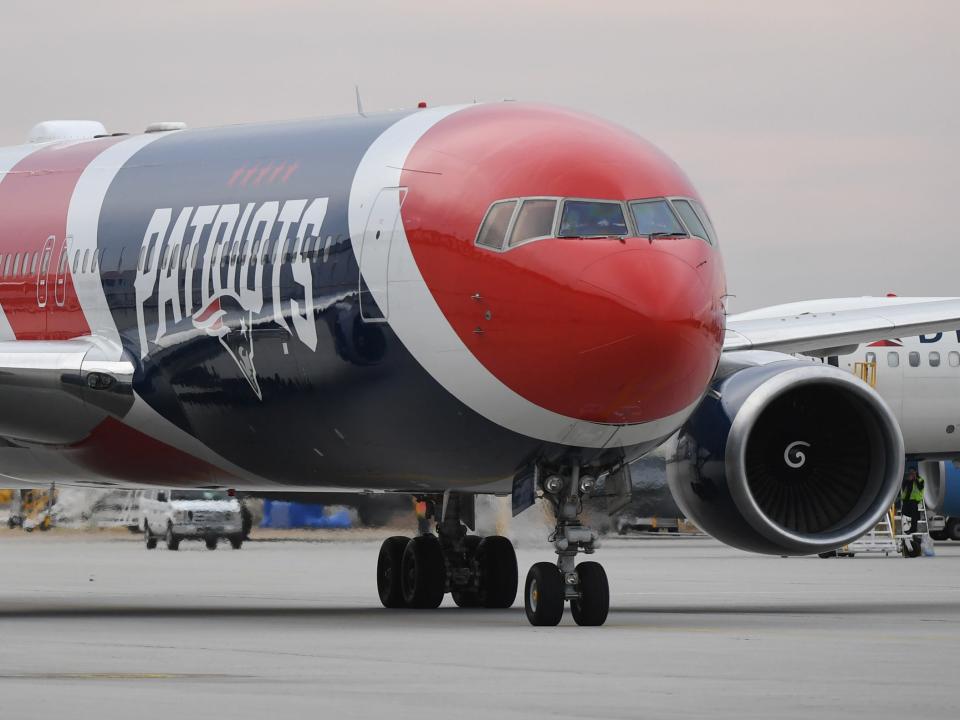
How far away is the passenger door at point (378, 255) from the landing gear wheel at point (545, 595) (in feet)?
8.28

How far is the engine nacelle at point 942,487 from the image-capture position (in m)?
49.3

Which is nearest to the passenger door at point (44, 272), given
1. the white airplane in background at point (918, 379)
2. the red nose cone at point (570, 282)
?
the red nose cone at point (570, 282)

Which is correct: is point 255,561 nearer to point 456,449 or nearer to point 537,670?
point 456,449

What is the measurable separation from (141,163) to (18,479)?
451 cm

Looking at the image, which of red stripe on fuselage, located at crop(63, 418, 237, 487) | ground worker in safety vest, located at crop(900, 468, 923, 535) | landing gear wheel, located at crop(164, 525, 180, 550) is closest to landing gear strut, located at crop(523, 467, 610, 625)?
red stripe on fuselage, located at crop(63, 418, 237, 487)

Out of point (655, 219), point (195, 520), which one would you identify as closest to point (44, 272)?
point (655, 219)

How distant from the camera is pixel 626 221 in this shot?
17.3 m

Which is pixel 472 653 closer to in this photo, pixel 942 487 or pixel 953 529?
pixel 942 487

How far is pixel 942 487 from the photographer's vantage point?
49.4m

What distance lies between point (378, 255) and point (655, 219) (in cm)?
241

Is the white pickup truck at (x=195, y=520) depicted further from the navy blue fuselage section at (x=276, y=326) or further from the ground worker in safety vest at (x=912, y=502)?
the navy blue fuselage section at (x=276, y=326)

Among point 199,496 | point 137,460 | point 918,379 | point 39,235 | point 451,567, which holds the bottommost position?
point 451,567

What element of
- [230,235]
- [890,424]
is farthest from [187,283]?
[890,424]

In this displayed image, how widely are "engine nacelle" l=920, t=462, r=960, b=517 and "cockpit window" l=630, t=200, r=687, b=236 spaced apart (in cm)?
3305
